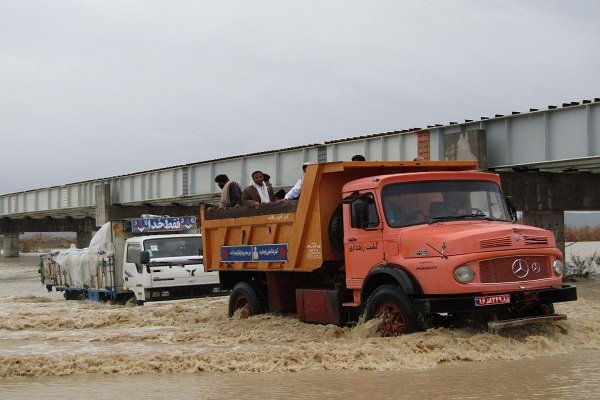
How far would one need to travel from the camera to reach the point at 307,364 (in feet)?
32.4

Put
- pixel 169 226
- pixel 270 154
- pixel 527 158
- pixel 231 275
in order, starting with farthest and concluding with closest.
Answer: pixel 270 154, pixel 527 158, pixel 169 226, pixel 231 275

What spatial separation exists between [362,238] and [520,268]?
207cm

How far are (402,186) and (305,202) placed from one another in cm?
169

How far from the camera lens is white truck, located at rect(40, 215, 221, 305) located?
62.0ft

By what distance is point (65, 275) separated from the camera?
23781 millimetres

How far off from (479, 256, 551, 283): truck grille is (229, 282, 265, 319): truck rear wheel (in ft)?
16.3

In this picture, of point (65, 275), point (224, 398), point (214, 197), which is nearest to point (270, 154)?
point (214, 197)

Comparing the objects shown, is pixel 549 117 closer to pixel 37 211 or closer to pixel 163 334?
pixel 163 334

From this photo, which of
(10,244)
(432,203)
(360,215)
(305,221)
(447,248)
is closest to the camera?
(447,248)

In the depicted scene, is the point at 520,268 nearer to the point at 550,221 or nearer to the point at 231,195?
the point at 231,195

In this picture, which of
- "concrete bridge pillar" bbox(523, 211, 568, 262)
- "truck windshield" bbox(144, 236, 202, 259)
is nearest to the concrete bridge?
"concrete bridge pillar" bbox(523, 211, 568, 262)

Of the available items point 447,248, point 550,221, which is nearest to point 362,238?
point 447,248

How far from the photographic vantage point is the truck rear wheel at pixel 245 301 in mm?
14164

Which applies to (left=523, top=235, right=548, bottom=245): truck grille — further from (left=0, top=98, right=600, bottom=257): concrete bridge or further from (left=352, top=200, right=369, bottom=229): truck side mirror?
(left=0, top=98, right=600, bottom=257): concrete bridge
